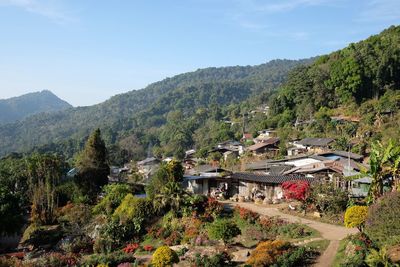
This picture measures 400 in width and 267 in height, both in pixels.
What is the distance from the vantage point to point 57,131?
189000 millimetres

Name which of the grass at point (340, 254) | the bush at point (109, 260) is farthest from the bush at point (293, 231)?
the bush at point (109, 260)

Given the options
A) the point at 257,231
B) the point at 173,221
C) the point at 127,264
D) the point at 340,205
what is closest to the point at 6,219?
the point at 173,221

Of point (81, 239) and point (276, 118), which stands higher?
point (276, 118)

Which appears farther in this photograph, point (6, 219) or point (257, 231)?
point (6, 219)

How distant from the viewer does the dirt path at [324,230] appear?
61.2ft

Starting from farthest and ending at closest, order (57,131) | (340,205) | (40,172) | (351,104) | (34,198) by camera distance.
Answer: (57,131) → (351,104) → (40,172) → (34,198) → (340,205)

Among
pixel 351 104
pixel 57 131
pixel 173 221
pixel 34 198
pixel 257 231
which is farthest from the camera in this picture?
pixel 57 131

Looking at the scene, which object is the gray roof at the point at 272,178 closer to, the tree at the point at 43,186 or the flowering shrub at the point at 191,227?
the flowering shrub at the point at 191,227

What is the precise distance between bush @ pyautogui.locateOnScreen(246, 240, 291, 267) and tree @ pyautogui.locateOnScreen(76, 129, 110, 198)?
2276 cm

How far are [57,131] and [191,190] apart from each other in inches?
6542

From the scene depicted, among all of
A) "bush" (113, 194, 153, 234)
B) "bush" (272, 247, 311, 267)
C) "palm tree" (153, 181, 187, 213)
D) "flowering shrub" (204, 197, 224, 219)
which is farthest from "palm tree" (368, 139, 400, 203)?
"bush" (113, 194, 153, 234)

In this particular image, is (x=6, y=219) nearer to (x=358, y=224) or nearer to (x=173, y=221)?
(x=173, y=221)

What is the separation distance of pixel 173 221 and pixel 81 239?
6012 mm

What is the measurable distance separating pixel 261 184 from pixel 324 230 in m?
10.2
